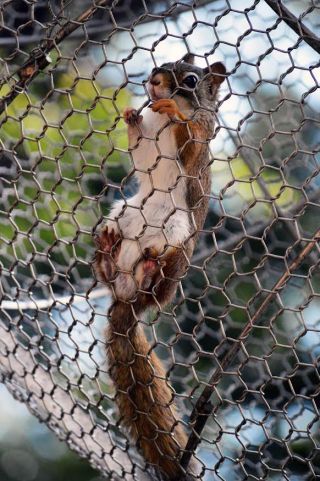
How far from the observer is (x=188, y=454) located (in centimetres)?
124

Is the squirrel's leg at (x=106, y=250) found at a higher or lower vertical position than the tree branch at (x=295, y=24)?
lower

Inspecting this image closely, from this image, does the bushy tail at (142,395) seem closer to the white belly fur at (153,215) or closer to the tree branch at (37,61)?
the white belly fur at (153,215)

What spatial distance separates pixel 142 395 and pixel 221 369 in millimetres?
236

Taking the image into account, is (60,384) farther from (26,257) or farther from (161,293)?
(26,257)

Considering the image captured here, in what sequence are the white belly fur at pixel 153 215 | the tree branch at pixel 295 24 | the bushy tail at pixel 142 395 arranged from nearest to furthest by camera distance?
the tree branch at pixel 295 24
the bushy tail at pixel 142 395
the white belly fur at pixel 153 215

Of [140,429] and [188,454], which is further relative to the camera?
[140,429]

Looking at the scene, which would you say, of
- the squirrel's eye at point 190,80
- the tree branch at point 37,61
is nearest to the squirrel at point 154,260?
the squirrel's eye at point 190,80

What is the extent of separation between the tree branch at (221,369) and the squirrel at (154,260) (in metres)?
0.03

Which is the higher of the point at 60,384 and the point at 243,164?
the point at 243,164

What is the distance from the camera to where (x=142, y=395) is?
4.45 ft

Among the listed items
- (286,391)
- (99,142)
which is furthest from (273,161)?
(286,391)

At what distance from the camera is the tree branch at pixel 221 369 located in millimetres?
1129

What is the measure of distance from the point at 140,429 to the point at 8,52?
3.21ft

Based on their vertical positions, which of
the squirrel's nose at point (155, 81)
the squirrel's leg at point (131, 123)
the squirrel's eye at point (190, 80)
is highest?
the squirrel's eye at point (190, 80)
